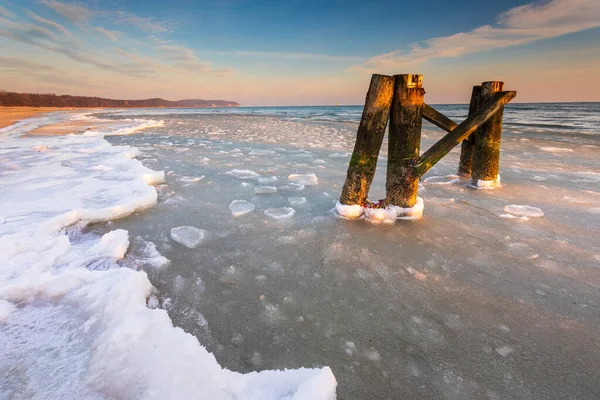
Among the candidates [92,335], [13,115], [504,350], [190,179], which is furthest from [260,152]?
[13,115]

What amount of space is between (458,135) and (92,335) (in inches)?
167

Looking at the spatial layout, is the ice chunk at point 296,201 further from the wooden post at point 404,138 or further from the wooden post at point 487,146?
the wooden post at point 487,146

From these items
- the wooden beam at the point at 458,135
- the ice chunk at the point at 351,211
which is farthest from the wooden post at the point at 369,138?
the wooden beam at the point at 458,135

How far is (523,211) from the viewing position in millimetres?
3691

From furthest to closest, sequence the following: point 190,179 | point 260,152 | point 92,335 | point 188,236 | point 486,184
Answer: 1. point 260,152
2. point 190,179
3. point 486,184
4. point 188,236
5. point 92,335

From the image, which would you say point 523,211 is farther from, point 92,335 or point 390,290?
point 92,335

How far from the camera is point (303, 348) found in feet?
5.38

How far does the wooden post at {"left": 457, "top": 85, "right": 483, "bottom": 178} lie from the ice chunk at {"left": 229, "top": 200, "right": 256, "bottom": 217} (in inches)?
157

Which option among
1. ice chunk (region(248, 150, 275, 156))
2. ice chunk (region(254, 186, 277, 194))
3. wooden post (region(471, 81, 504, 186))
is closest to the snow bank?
ice chunk (region(254, 186, 277, 194))

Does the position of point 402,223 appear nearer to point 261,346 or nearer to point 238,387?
point 261,346

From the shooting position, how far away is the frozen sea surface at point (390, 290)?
1.52m

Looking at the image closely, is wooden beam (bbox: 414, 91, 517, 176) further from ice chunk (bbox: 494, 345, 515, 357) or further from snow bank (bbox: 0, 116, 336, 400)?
snow bank (bbox: 0, 116, 336, 400)

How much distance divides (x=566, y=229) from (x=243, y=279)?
3.51 m

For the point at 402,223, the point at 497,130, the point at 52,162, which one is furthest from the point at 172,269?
the point at 52,162
